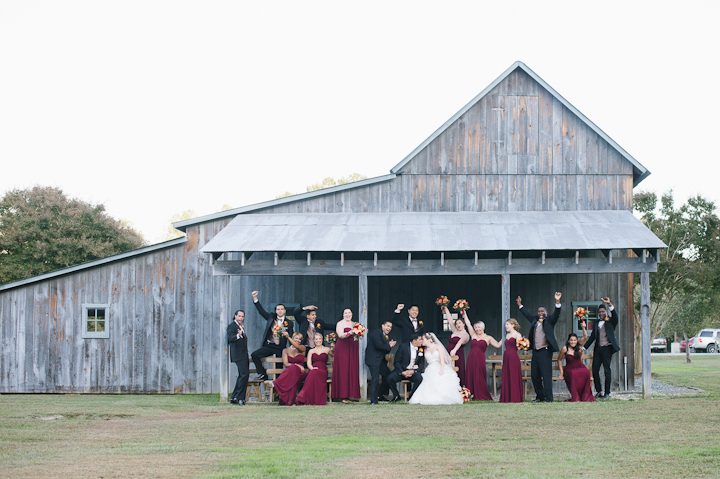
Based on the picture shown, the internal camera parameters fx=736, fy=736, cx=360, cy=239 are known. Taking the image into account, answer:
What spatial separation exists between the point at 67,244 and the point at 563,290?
25.9 metres

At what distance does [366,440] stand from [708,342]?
149 feet

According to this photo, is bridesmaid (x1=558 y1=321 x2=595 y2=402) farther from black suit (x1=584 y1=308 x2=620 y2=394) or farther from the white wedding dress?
the white wedding dress

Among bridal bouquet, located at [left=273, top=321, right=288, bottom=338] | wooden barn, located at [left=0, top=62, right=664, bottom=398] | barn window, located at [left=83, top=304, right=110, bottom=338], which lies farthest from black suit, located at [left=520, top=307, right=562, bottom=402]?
barn window, located at [left=83, top=304, right=110, bottom=338]

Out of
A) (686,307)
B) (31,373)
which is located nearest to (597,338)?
(31,373)

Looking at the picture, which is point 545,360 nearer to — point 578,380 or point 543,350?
point 543,350

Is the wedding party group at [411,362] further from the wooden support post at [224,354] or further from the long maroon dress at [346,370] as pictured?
the wooden support post at [224,354]

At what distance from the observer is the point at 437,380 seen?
48.0 ft

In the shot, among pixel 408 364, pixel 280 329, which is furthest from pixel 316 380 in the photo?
pixel 408 364

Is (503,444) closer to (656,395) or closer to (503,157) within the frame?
(656,395)

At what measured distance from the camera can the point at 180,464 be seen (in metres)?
8.37

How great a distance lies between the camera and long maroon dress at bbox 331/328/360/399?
50.1 feet

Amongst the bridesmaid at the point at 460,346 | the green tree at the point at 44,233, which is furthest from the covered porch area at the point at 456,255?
the green tree at the point at 44,233

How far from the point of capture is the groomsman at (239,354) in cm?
1476

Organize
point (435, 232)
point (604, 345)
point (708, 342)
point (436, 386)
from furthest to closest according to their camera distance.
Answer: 1. point (708, 342)
2. point (435, 232)
3. point (604, 345)
4. point (436, 386)
